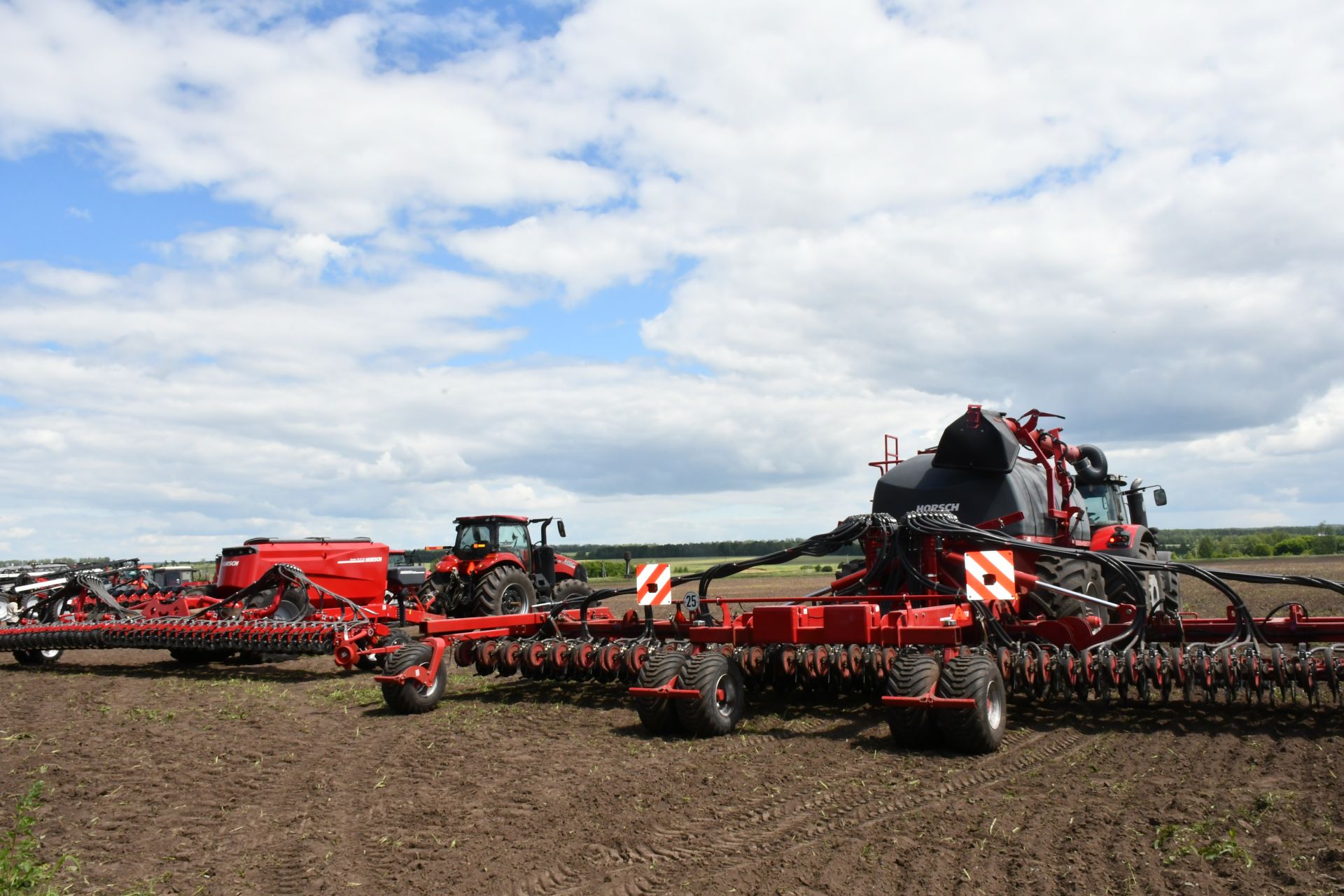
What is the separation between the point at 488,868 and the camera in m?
5.11

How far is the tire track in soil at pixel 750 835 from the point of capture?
4.88 meters

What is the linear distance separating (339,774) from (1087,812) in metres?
5.00

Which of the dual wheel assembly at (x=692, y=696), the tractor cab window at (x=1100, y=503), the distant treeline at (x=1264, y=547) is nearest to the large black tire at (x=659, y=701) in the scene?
the dual wheel assembly at (x=692, y=696)

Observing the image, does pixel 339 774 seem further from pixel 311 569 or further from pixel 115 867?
pixel 311 569

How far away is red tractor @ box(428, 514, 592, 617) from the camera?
651 inches

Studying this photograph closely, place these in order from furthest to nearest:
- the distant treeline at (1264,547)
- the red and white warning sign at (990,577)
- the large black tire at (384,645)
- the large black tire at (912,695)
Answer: the distant treeline at (1264,547) < the large black tire at (384,645) < the red and white warning sign at (990,577) < the large black tire at (912,695)

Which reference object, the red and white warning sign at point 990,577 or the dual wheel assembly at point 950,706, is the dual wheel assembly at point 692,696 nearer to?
the dual wheel assembly at point 950,706

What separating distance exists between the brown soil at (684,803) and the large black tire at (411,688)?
18 cm

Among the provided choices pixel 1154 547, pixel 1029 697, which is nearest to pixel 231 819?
pixel 1029 697

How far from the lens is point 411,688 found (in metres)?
9.86

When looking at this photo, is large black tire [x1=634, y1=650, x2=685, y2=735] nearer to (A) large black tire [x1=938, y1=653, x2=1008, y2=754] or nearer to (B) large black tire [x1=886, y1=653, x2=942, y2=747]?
(B) large black tire [x1=886, y1=653, x2=942, y2=747]

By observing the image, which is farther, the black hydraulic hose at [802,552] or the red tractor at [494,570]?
the red tractor at [494,570]

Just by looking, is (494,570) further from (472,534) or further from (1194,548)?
(1194,548)

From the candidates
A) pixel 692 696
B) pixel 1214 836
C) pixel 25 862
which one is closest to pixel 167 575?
pixel 692 696
